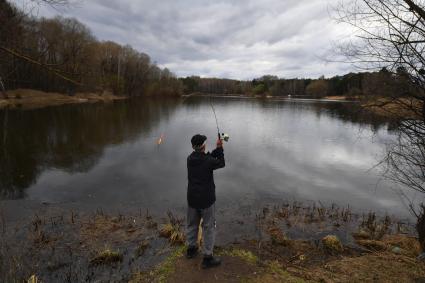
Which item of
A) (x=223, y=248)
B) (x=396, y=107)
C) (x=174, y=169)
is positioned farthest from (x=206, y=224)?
(x=174, y=169)

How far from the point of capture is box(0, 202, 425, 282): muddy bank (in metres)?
5.38

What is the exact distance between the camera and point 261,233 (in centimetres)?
811

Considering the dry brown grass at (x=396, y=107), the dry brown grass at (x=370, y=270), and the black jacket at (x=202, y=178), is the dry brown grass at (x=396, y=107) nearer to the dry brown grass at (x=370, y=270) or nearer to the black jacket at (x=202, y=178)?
the dry brown grass at (x=370, y=270)

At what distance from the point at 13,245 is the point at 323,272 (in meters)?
7.06

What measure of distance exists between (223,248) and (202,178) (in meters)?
2.12

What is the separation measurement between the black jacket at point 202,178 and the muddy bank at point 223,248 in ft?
4.13

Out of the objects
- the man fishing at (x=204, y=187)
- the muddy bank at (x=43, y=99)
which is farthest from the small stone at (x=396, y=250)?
the muddy bank at (x=43, y=99)

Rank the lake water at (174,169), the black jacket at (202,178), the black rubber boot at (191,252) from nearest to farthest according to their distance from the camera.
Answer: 1. the black jacket at (202,178)
2. the black rubber boot at (191,252)
3. the lake water at (174,169)

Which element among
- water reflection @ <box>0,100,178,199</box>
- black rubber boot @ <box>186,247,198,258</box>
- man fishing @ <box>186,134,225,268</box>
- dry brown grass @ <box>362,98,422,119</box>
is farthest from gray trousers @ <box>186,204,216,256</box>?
water reflection @ <box>0,100,178,199</box>

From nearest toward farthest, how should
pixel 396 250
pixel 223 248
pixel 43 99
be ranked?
pixel 223 248
pixel 396 250
pixel 43 99

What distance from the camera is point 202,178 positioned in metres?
5.14

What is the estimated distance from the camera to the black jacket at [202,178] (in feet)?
16.8

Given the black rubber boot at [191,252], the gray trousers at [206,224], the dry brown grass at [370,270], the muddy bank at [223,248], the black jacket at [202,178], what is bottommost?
the muddy bank at [223,248]

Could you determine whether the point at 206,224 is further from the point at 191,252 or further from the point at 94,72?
the point at 94,72
